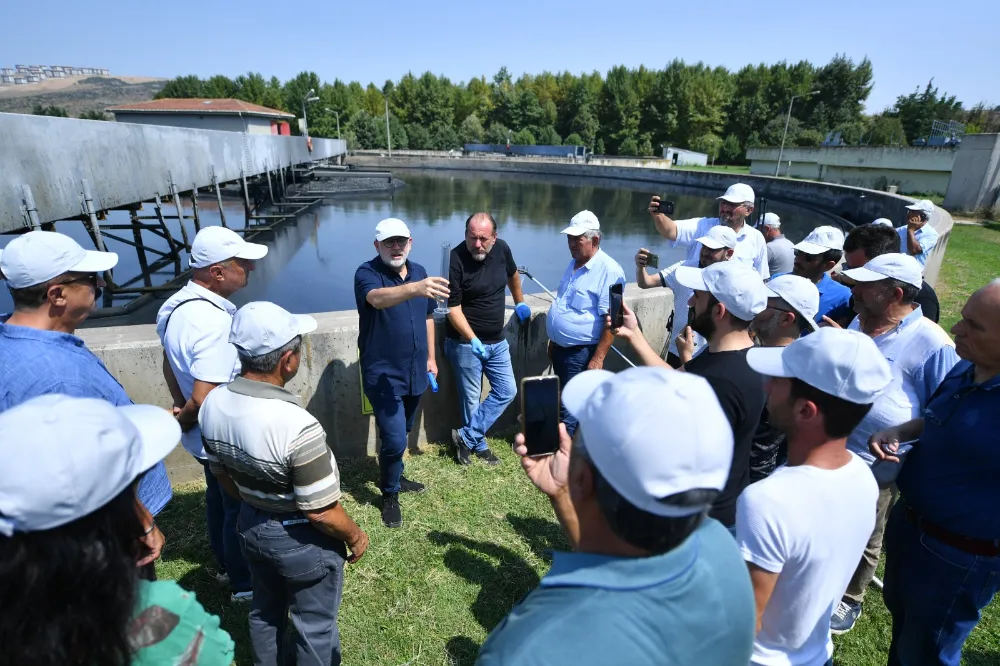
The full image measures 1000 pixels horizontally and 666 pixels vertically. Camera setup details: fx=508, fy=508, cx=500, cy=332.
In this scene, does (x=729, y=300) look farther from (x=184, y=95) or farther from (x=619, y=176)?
(x=184, y=95)

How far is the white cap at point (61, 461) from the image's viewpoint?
962 millimetres

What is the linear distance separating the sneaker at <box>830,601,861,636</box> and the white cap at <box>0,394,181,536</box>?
3.63 meters

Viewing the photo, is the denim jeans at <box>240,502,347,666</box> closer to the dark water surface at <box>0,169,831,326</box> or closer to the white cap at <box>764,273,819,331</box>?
the white cap at <box>764,273,819,331</box>

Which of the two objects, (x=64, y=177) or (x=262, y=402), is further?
(x=64, y=177)

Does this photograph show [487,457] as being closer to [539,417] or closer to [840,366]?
[539,417]

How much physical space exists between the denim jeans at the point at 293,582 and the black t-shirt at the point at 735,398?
1.79 meters

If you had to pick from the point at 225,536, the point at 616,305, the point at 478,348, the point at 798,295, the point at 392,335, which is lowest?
the point at 225,536

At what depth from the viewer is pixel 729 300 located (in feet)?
7.76

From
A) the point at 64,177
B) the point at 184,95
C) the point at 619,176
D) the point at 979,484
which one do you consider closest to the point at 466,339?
the point at 979,484

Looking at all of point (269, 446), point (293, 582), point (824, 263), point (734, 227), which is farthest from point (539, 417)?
point (734, 227)

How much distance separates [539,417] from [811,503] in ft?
2.95

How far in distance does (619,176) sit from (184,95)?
271 feet

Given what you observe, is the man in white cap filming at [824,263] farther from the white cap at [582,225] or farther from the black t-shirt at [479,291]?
the black t-shirt at [479,291]

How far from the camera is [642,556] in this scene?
1046 mm
